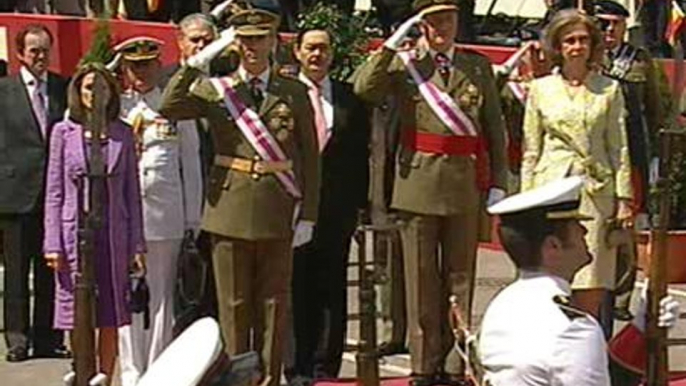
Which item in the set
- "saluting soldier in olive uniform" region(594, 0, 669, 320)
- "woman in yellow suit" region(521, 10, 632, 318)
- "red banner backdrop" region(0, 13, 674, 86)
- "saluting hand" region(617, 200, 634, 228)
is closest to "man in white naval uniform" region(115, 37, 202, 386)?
"woman in yellow suit" region(521, 10, 632, 318)

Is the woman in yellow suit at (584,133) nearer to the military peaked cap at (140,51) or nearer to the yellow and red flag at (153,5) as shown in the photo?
the military peaked cap at (140,51)

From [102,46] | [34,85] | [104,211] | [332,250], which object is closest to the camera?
[104,211]

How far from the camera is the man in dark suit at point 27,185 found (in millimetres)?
10539

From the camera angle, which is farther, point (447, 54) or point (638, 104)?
point (638, 104)

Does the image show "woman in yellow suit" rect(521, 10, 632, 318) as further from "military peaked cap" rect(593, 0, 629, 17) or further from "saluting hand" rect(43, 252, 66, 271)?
"military peaked cap" rect(593, 0, 629, 17)

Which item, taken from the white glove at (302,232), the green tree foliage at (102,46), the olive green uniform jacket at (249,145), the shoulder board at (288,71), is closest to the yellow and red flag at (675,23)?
the green tree foliage at (102,46)

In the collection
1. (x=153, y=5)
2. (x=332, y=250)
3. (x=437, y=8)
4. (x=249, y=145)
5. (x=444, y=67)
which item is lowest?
(x=332, y=250)

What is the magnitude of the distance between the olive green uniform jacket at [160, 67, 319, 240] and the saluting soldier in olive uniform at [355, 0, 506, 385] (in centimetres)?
44

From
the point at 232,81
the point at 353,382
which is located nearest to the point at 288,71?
the point at 232,81

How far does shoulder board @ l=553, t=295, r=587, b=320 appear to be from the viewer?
17.4ft

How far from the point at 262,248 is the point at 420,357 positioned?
0.94 meters

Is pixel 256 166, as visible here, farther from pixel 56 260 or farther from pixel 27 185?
pixel 27 185

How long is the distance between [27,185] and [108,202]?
1719 millimetres

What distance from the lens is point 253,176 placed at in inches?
349
